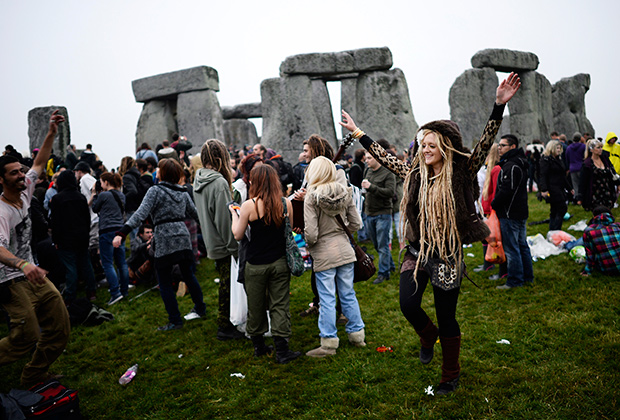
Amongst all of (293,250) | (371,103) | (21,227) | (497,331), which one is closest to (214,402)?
(293,250)

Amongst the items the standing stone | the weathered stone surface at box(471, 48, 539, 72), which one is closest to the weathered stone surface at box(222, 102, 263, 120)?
the standing stone

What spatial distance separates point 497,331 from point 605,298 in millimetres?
1536

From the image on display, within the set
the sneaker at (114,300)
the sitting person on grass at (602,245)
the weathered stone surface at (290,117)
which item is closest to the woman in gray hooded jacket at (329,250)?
the sitting person on grass at (602,245)

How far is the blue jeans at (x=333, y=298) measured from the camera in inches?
163

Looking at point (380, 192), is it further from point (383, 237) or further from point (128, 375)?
point (128, 375)

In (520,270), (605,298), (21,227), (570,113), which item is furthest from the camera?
(570,113)

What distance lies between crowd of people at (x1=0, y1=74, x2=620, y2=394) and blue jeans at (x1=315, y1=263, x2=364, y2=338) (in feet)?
0.04

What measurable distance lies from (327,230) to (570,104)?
63.3ft

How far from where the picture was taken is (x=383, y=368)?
12.2 ft

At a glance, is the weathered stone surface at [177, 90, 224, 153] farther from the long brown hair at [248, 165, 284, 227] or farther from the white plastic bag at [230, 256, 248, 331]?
the long brown hair at [248, 165, 284, 227]

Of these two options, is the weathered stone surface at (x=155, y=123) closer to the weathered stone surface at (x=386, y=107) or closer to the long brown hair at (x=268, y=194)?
the weathered stone surface at (x=386, y=107)

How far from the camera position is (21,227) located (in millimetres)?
3766

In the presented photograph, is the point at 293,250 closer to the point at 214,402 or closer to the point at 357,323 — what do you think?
the point at 357,323

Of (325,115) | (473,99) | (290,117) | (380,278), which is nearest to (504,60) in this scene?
(473,99)
